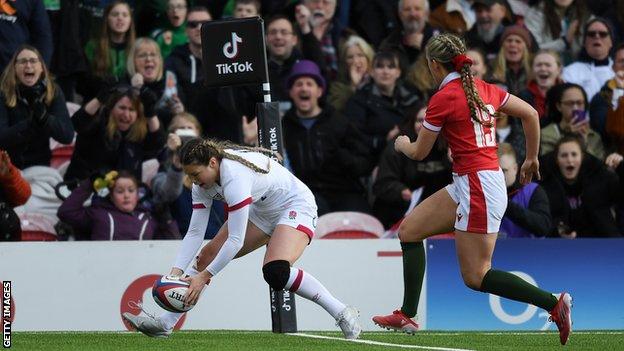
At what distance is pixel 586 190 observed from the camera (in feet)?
Result: 45.1

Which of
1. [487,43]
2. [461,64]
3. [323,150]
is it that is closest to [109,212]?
[323,150]

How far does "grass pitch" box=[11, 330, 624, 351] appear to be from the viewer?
9742 mm

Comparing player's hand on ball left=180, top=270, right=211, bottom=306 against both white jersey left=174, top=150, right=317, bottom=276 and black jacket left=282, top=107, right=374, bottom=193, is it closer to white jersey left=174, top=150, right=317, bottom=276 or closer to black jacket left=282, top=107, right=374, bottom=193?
white jersey left=174, top=150, right=317, bottom=276

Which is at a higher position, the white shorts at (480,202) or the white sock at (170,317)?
the white shorts at (480,202)

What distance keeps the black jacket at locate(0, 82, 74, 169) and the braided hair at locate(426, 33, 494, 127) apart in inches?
194

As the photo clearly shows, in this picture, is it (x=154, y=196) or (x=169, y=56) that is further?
(x=169, y=56)

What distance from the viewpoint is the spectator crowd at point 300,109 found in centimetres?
1340

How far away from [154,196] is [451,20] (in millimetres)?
4450

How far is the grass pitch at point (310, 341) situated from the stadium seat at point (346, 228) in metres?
2.00

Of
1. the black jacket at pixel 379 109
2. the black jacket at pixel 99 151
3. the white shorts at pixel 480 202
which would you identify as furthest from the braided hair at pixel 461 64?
the black jacket at pixel 99 151

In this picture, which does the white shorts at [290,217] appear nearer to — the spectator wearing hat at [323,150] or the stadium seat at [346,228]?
the stadium seat at [346,228]

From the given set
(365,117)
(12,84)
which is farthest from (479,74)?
(12,84)

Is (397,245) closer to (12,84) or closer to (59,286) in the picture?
(59,286)

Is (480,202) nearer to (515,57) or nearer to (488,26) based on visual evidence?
(515,57)
